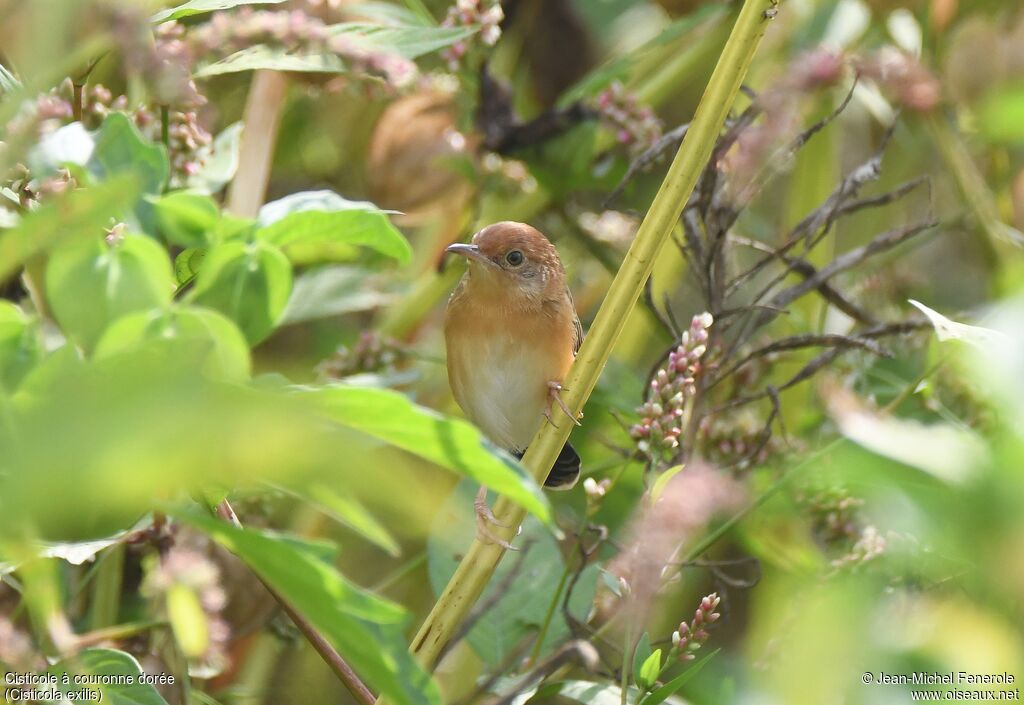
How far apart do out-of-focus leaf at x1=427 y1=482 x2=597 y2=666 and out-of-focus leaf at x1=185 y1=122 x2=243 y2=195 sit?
2.43 feet

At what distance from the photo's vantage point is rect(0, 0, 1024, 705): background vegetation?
2.72 ft

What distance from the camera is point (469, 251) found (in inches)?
118

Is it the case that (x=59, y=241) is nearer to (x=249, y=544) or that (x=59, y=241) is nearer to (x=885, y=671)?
(x=249, y=544)

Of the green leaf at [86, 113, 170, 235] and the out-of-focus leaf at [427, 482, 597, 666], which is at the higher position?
the green leaf at [86, 113, 170, 235]

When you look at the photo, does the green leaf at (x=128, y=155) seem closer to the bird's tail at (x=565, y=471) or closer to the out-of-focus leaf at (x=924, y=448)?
the out-of-focus leaf at (x=924, y=448)

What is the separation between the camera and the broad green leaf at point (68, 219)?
2.69ft

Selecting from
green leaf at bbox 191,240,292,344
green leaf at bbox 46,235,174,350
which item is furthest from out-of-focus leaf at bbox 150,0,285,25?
green leaf at bbox 46,235,174,350

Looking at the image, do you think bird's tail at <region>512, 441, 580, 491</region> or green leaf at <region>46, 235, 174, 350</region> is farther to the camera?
bird's tail at <region>512, 441, 580, 491</region>

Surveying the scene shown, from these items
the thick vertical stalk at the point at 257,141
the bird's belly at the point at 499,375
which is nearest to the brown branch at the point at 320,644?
the thick vertical stalk at the point at 257,141

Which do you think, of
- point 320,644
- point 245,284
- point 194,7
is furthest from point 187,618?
point 194,7

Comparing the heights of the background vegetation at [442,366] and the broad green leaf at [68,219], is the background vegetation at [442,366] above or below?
below

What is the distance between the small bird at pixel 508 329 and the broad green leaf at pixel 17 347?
2.01 meters

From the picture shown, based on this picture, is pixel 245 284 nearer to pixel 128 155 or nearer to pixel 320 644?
pixel 128 155

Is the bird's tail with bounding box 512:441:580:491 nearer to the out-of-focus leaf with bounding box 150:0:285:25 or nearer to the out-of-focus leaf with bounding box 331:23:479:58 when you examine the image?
the out-of-focus leaf with bounding box 331:23:479:58
